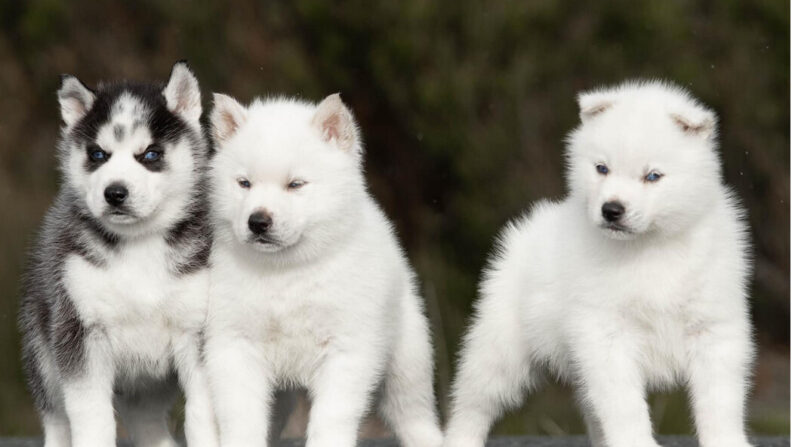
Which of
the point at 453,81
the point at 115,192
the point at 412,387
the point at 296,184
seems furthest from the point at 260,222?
the point at 453,81

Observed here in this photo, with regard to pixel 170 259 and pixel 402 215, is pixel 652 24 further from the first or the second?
pixel 170 259

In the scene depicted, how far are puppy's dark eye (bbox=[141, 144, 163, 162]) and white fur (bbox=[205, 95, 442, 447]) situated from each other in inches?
10.9

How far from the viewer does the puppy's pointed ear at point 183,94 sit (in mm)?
6625

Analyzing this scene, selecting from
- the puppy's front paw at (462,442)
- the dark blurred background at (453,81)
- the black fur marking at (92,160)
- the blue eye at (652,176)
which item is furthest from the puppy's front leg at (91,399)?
the dark blurred background at (453,81)

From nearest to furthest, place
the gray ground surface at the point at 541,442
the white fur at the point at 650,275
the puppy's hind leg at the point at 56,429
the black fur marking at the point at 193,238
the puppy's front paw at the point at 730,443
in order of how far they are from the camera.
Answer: the puppy's front paw at the point at 730,443 < the white fur at the point at 650,275 < the black fur marking at the point at 193,238 < the puppy's hind leg at the point at 56,429 < the gray ground surface at the point at 541,442

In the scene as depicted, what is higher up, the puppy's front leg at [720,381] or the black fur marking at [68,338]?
the puppy's front leg at [720,381]

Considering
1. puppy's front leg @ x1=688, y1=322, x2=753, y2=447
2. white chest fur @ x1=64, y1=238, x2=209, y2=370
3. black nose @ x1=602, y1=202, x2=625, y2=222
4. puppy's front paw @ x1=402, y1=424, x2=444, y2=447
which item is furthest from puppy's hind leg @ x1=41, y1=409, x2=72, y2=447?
puppy's front leg @ x1=688, y1=322, x2=753, y2=447

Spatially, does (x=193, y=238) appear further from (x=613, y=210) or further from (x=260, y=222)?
(x=613, y=210)

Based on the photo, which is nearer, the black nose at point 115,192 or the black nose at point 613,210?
the black nose at point 613,210

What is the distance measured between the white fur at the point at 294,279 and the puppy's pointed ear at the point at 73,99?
0.63 meters

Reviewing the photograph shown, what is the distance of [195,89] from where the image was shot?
22.0ft

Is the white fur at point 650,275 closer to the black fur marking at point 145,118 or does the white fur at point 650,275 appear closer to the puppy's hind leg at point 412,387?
the puppy's hind leg at point 412,387

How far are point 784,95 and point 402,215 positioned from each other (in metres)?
3.98

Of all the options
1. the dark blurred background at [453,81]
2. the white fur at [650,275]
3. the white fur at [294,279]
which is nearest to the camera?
the white fur at [650,275]
